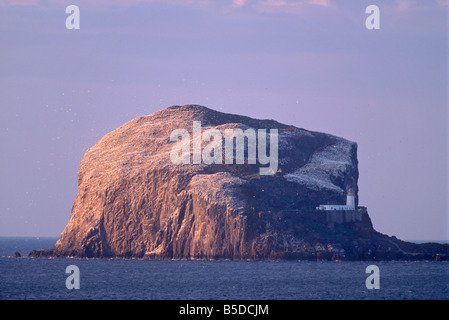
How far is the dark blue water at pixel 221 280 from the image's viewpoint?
93750mm

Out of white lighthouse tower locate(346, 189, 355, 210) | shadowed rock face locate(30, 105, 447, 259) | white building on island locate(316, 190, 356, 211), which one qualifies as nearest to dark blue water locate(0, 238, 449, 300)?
shadowed rock face locate(30, 105, 447, 259)

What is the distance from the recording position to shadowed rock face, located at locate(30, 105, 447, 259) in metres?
141

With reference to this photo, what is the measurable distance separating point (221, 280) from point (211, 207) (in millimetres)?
35093

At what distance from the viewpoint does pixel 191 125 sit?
174 metres

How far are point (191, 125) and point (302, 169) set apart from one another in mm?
25977

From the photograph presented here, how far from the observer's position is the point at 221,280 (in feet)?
355

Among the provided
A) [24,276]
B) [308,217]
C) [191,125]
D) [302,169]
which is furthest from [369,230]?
[24,276]

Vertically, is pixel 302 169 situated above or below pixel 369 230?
above

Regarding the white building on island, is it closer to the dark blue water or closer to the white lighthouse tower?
the white lighthouse tower

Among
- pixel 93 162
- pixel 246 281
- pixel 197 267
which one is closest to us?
pixel 246 281

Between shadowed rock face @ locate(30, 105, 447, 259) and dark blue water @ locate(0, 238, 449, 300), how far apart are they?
4.30 m
